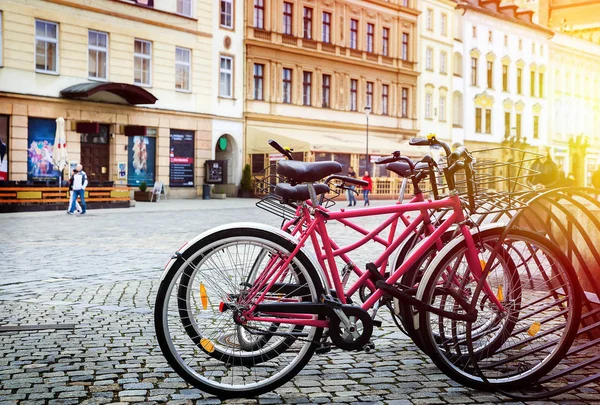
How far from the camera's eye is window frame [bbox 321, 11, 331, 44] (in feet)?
138

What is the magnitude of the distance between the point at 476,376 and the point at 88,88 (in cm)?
2713

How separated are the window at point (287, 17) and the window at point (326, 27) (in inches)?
103

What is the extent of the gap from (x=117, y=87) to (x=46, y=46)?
3.06 m

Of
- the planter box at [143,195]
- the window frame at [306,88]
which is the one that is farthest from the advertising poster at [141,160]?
the window frame at [306,88]

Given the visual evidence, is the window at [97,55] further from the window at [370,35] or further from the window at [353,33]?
the window at [370,35]

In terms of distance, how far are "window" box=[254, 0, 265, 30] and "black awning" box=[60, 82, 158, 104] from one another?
30.6ft

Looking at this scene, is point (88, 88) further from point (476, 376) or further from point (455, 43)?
point (455, 43)

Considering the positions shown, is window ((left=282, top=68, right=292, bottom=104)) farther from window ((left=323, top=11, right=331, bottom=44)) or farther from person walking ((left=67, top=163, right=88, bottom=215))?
person walking ((left=67, top=163, right=88, bottom=215))

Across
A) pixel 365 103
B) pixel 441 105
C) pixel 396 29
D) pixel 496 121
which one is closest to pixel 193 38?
pixel 365 103

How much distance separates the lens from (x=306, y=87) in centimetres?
4138

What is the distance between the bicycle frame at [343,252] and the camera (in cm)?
386

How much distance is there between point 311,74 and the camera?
41.6 m

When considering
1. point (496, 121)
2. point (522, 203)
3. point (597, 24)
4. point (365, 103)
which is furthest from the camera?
point (496, 121)

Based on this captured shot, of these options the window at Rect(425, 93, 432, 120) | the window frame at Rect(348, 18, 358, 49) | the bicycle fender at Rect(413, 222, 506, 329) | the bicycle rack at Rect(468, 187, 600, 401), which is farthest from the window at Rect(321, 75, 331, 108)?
the bicycle fender at Rect(413, 222, 506, 329)
